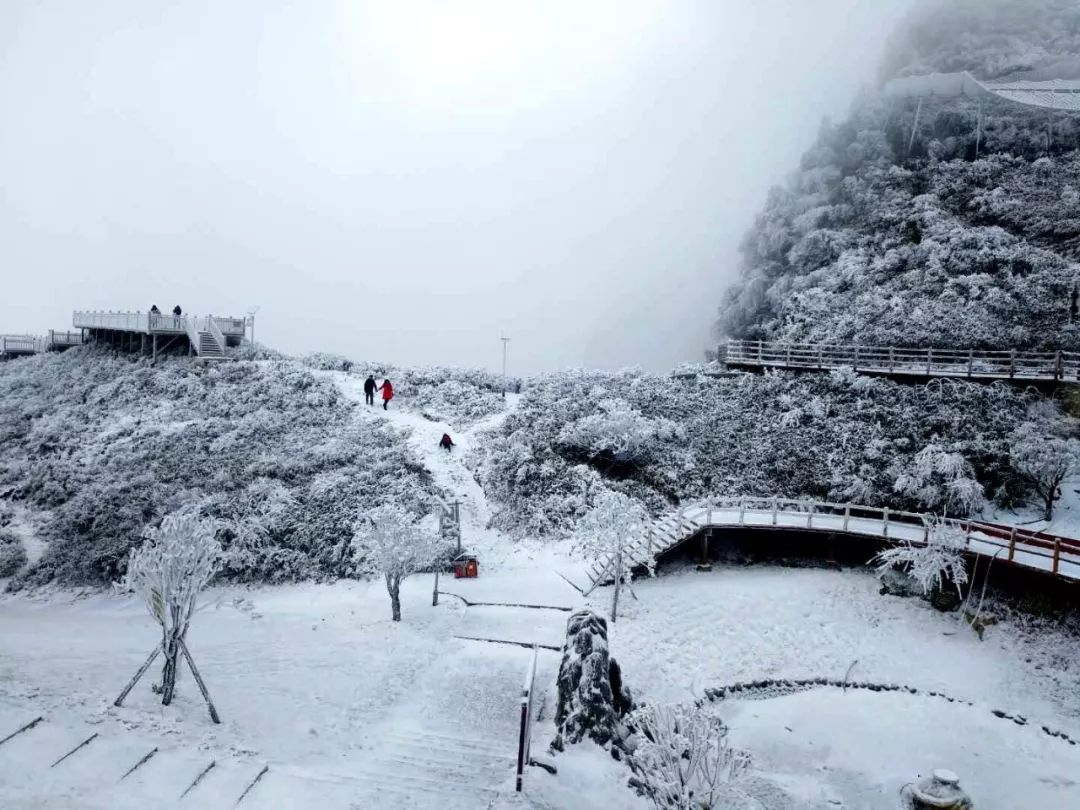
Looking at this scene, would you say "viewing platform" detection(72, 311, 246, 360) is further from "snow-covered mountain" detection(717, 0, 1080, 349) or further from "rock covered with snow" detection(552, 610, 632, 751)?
"snow-covered mountain" detection(717, 0, 1080, 349)

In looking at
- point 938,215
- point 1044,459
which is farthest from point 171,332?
point 938,215

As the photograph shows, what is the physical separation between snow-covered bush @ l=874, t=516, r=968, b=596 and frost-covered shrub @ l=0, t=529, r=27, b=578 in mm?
26721

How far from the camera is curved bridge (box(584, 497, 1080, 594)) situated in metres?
16.5

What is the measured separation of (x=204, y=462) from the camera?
26.0 metres

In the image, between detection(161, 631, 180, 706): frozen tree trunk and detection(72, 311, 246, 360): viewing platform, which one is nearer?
detection(161, 631, 180, 706): frozen tree trunk

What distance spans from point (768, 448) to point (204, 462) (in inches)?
927

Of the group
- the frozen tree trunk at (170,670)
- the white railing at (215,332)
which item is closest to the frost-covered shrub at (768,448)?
the frozen tree trunk at (170,670)

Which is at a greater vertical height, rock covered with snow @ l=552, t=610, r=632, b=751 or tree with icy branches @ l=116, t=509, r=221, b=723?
tree with icy branches @ l=116, t=509, r=221, b=723

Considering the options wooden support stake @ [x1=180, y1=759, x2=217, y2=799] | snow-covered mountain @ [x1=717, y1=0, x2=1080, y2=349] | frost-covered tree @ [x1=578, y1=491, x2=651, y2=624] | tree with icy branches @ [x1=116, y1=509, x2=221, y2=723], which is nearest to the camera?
wooden support stake @ [x1=180, y1=759, x2=217, y2=799]

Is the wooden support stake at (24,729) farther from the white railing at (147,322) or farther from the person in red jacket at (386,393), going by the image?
the white railing at (147,322)

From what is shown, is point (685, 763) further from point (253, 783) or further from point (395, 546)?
point (395, 546)

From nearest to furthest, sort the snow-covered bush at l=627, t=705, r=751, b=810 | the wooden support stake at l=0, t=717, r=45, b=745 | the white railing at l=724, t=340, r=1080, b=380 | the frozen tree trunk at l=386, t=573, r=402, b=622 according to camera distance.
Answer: the snow-covered bush at l=627, t=705, r=751, b=810, the wooden support stake at l=0, t=717, r=45, b=745, the frozen tree trunk at l=386, t=573, r=402, b=622, the white railing at l=724, t=340, r=1080, b=380

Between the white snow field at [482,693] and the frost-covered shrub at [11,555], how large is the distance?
2362mm

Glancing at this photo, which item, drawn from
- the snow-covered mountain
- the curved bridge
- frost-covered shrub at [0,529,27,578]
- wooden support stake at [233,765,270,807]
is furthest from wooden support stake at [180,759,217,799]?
the snow-covered mountain
